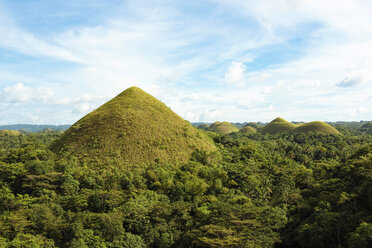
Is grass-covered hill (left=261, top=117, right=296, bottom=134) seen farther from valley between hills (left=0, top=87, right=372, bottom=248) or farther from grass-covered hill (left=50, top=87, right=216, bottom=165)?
grass-covered hill (left=50, top=87, right=216, bottom=165)

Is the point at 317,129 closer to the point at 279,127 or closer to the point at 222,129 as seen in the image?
the point at 279,127

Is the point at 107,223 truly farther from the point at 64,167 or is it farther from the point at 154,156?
the point at 154,156

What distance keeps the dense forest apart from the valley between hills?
11cm

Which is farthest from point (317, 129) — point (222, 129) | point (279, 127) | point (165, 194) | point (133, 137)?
point (165, 194)

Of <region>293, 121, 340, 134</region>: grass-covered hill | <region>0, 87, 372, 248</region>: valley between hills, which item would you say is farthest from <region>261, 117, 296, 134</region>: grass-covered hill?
<region>0, 87, 372, 248</region>: valley between hills

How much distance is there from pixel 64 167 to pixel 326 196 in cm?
3504

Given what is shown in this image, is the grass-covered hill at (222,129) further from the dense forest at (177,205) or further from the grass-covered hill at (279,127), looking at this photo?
the dense forest at (177,205)

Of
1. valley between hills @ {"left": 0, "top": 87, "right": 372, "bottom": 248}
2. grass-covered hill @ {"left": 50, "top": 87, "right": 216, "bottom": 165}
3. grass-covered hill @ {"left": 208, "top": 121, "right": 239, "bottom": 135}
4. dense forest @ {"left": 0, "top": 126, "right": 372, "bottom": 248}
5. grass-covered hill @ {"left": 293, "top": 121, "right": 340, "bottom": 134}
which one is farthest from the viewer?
grass-covered hill @ {"left": 208, "top": 121, "right": 239, "bottom": 135}

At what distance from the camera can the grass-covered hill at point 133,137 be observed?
38.6 meters

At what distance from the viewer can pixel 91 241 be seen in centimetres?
1938

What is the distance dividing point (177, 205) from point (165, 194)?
4.80 metres

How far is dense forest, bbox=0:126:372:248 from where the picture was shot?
20156 mm

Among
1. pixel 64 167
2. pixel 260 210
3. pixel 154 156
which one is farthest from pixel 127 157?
pixel 260 210

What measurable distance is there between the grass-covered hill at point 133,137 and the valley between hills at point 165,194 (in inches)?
10.0
